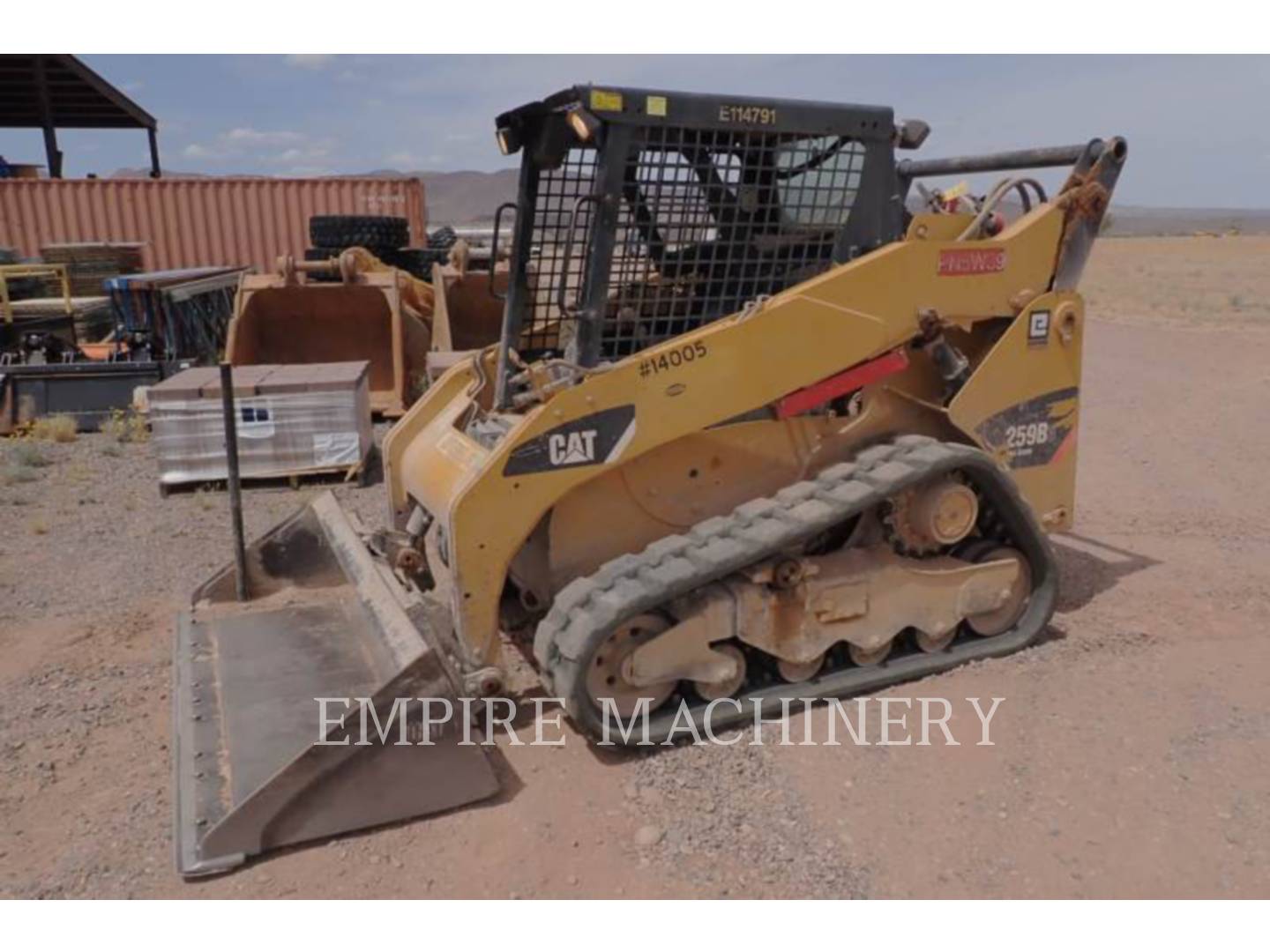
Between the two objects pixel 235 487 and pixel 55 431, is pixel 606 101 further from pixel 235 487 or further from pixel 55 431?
pixel 55 431

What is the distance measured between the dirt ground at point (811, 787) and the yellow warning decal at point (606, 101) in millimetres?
2362

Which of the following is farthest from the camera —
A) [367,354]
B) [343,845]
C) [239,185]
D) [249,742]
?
[239,185]

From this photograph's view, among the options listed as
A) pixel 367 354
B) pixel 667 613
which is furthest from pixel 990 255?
pixel 367 354

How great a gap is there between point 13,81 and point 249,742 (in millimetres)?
24618

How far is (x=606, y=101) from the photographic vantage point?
3.67 m

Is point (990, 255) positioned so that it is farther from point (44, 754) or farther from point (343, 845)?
point (44, 754)

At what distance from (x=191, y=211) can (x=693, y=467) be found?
15329 millimetres

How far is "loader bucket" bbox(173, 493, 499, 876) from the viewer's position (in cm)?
316

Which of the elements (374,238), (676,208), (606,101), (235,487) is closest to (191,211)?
(374,238)

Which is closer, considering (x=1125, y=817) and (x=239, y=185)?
(x=1125, y=817)

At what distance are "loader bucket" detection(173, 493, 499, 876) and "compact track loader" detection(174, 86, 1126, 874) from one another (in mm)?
13

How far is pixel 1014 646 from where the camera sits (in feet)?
14.5

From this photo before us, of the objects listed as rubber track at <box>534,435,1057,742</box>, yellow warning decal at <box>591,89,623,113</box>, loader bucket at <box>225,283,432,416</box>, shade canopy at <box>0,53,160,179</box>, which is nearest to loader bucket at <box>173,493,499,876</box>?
rubber track at <box>534,435,1057,742</box>

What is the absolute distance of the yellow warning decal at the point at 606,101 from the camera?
3660mm
